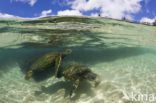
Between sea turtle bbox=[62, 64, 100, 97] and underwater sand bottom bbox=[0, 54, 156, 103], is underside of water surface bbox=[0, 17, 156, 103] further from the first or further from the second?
sea turtle bbox=[62, 64, 100, 97]

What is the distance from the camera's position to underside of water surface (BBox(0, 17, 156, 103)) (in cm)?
601

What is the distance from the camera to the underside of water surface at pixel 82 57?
6.01 metres

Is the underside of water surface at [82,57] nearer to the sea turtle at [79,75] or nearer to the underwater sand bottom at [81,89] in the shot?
the underwater sand bottom at [81,89]

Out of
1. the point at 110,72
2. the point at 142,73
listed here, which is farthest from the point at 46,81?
the point at 142,73

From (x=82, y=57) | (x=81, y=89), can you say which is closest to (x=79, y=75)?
(x=81, y=89)

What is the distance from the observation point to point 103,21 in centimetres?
1864

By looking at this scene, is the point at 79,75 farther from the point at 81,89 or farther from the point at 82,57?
the point at 82,57

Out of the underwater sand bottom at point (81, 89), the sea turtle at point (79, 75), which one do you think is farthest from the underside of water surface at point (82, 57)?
the sea turtle at point (79, 75)

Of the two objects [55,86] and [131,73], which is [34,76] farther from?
[131,73]

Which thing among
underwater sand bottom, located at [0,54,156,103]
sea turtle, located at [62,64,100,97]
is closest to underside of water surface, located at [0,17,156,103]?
underwater sand bottom, located at [0,54,156,103]

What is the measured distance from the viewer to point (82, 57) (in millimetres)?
14547

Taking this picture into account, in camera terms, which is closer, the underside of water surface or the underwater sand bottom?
the underwater sand bottom

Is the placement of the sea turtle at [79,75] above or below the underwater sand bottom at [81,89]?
above

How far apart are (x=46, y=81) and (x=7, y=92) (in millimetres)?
2094
